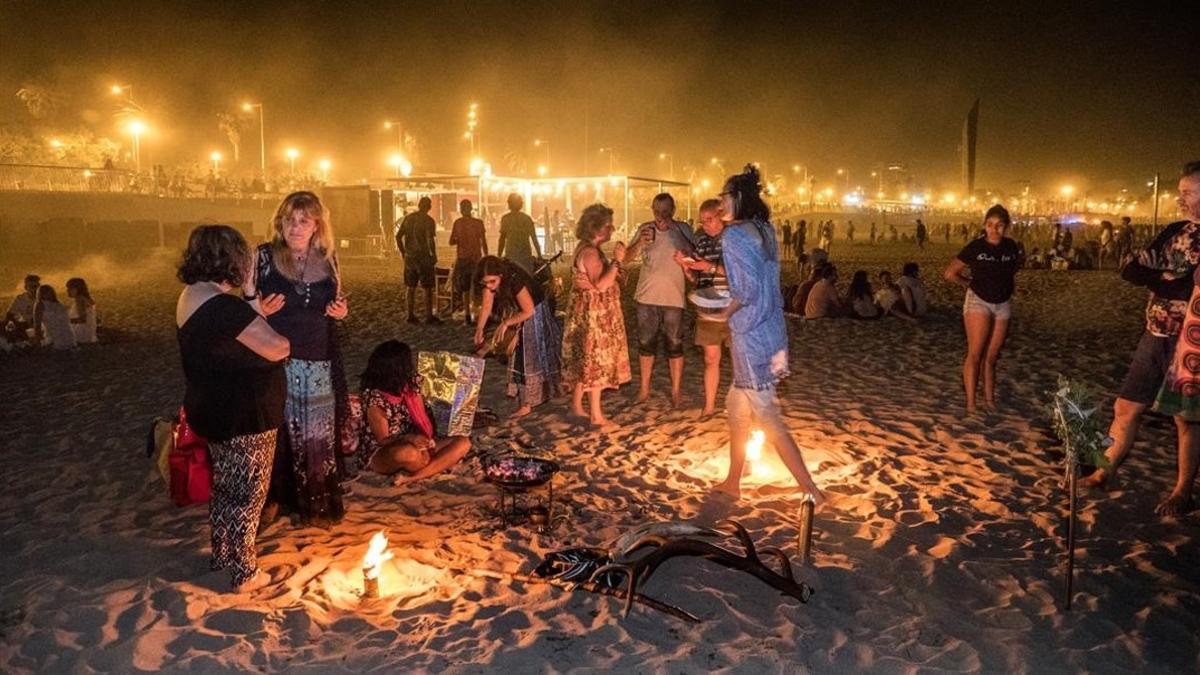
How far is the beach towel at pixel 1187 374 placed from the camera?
15.5ft

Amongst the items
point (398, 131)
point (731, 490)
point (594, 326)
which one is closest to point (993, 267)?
point (731, 490)

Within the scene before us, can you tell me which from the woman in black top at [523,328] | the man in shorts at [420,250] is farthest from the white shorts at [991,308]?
the man in shorts at [420,250]

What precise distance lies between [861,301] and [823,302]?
652 millimetres

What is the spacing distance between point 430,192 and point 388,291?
35.4ft

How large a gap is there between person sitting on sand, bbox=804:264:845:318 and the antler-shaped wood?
10367 mm

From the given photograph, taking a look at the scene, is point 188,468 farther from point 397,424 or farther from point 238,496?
point 238,496

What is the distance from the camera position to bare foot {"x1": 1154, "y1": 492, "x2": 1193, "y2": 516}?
16.6 feet

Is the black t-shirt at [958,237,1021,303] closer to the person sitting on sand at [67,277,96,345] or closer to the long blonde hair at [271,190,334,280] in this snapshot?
the long blonde hair at [271,190,334,280]

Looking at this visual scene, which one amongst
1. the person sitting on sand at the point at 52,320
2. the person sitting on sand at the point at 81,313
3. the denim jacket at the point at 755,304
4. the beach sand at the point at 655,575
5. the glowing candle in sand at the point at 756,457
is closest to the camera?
the beach sand at the point at 655,575

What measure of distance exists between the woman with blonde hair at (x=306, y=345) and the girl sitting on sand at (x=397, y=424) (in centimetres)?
57

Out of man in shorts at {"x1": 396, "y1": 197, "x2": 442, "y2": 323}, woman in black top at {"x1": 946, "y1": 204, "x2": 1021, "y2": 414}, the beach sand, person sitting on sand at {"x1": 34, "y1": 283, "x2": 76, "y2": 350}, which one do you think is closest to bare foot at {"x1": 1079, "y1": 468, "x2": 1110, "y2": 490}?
the beach sand

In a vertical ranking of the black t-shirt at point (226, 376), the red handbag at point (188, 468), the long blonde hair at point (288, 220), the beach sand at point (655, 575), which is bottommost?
the beach sand at point (655, 575)

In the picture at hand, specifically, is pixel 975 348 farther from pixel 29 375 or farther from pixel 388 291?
pixel 388 291

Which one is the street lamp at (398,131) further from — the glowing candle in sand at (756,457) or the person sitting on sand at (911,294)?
the glowing candle in sand at (756,457)
